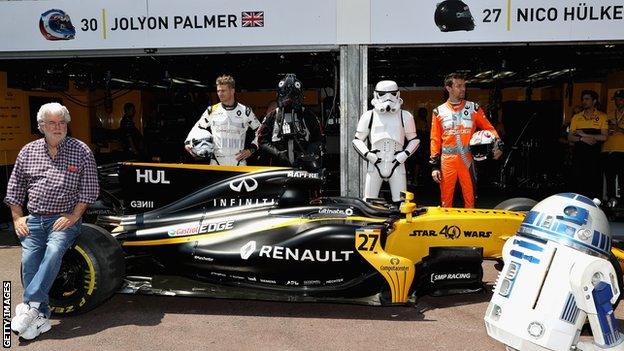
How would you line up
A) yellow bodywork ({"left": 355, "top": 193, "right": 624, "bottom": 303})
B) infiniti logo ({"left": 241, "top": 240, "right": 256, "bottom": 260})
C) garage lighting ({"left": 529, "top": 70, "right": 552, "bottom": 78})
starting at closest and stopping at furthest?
1. infiniti logo ({"left": 241, "top": 240, "right": 256, "bottom": 260})
2. yellow bodywork ({"left": 355, "top": 193, "right": 624, "bottom": 303})
3. garage lighting ({"left": 529, "top": 70, "right": 552, "bottom": 78})

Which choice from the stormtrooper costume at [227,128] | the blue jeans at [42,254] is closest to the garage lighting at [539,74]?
the stormtrooper costume at [227,128]

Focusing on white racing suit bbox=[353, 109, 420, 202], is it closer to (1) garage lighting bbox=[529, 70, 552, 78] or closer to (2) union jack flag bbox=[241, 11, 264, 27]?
(2) union jack flag bbox=[241, 11, 264, 27]

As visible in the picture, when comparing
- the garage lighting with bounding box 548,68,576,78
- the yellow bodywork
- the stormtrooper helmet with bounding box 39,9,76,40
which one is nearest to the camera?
the yellow bodywork

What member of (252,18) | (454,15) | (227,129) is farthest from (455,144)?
(252,18)

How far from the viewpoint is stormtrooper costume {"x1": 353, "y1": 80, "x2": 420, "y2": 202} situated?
17.3 feet

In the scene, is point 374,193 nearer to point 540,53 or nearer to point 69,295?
point 69,295

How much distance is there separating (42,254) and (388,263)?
7.36ft

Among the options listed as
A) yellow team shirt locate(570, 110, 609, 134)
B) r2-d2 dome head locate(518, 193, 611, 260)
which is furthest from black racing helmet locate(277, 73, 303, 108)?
yellow team shirt locate(570, 110, 609, 134)

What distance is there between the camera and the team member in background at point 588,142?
7.57 m

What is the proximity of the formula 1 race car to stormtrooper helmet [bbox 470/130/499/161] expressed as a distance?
122 cm

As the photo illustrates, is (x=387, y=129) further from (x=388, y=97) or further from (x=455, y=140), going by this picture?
(x=455, y=140)

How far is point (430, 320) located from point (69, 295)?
2.45 m

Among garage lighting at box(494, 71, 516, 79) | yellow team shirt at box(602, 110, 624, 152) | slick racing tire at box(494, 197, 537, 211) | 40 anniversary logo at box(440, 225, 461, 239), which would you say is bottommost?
40 anniversary logo at box(440, 225, 461, 239)

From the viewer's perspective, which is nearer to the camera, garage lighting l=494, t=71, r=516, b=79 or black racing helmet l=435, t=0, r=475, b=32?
black racing helmet l=435, t=0, r=475, b=32
